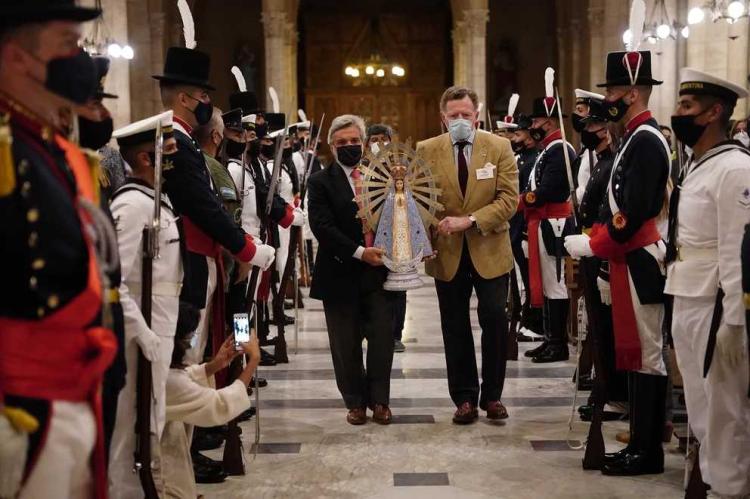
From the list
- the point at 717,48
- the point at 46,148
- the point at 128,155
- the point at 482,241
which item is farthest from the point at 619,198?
the point at 717,48

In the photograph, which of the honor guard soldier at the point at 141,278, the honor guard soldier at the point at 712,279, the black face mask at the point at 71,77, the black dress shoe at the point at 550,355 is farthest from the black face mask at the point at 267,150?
the black face mask at the point at 71,77

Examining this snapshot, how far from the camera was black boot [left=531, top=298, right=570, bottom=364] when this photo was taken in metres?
7.28

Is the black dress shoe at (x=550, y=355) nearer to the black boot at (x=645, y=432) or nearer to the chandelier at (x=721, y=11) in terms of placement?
the black boot at (x=645, y=432)

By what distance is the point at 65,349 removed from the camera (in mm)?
2119

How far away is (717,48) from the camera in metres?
13.1

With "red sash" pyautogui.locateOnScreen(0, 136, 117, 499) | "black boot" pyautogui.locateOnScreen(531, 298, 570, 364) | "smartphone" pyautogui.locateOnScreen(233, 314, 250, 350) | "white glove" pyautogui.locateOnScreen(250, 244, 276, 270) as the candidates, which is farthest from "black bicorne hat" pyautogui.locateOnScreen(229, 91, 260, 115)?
"red sash" pyautogui.locateOnScreen(0, 136, 117, 499)

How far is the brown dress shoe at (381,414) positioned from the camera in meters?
5.49

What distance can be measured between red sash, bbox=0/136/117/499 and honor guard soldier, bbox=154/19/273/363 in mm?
1813

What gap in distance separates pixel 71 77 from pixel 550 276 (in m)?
5.61

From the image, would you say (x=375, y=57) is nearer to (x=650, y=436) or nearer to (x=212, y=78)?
(x=212, y=78)

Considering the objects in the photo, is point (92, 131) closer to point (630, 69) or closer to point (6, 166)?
point (6, 166)

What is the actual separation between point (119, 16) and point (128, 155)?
12.4 meters

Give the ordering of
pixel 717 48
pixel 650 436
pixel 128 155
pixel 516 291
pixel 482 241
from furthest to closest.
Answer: pixel 717 48, pixel 516 291, pixel 482 241, pixel 650 436, pixel 128 155

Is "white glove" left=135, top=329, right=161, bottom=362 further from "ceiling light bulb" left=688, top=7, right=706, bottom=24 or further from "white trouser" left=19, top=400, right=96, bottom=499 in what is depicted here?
"ceiling light bulb" left=688, top=7, right=706, bottom=24
